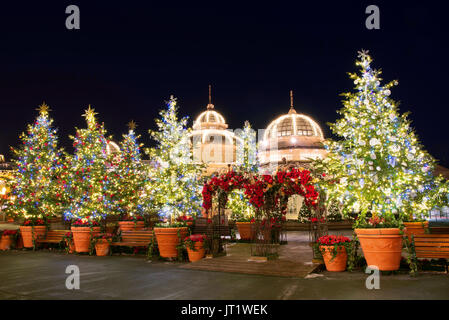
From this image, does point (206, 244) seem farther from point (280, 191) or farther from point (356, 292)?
point (356, 292)

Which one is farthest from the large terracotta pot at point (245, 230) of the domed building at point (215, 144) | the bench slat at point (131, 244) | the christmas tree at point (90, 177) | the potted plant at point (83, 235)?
the domed building at point (215, 144)

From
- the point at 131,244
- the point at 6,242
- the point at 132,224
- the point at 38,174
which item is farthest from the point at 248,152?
the point at 6,242

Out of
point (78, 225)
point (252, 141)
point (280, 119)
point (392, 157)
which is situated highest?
point (280, 119)

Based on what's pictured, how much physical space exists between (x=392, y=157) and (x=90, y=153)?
17.4m

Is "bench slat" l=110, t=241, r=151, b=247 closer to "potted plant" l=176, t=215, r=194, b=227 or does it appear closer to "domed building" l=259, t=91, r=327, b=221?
"potted plant" l=176, t=215, r=194, b=227

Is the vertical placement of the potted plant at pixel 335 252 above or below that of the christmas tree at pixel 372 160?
below

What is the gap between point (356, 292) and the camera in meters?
7.80

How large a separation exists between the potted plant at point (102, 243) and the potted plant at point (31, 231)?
4786 millimetres

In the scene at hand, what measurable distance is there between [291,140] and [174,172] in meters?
34.4

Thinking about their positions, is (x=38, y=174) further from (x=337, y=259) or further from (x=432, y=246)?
(x=432, y=246)

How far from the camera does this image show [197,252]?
13.2 meters

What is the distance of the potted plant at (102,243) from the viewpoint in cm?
1573

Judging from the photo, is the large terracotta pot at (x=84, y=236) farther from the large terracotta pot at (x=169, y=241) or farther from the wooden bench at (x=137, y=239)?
the large terracotta pot at (x=169, y=241)
